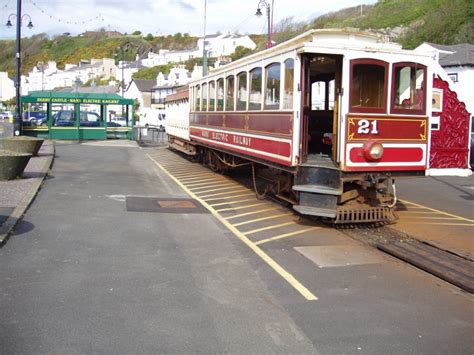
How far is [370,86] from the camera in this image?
9.09 metres

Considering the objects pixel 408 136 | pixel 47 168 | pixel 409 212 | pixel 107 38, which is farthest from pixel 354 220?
pixel 107 38

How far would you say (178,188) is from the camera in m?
13.7

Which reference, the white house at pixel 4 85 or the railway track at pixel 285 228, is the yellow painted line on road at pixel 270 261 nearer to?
the railway track at pixel 285 228

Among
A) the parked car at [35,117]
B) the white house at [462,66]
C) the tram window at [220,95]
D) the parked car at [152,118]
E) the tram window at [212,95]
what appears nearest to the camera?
the tram window at [220,95]

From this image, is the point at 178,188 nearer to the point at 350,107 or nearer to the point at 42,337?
the point at 350,107

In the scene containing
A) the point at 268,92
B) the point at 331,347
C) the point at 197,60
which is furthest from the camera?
the point at 197,60

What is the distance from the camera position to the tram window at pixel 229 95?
1323cm

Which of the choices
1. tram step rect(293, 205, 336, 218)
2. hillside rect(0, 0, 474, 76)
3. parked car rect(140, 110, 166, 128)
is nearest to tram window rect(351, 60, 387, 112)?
tram step rect(293, 205, 336, 218)

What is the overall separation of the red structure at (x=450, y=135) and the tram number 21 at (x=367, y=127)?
4.40ft

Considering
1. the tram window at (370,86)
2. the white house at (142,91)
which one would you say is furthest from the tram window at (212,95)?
the white house at (142,91)

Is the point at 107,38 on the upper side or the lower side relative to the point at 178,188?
upper

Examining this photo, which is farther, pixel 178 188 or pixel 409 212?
pixel 178 188

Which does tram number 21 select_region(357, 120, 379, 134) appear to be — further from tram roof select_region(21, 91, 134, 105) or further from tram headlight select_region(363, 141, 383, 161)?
tram roof select_region(21, 91, 134, 105)

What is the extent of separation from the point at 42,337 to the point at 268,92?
7059 millimetres
